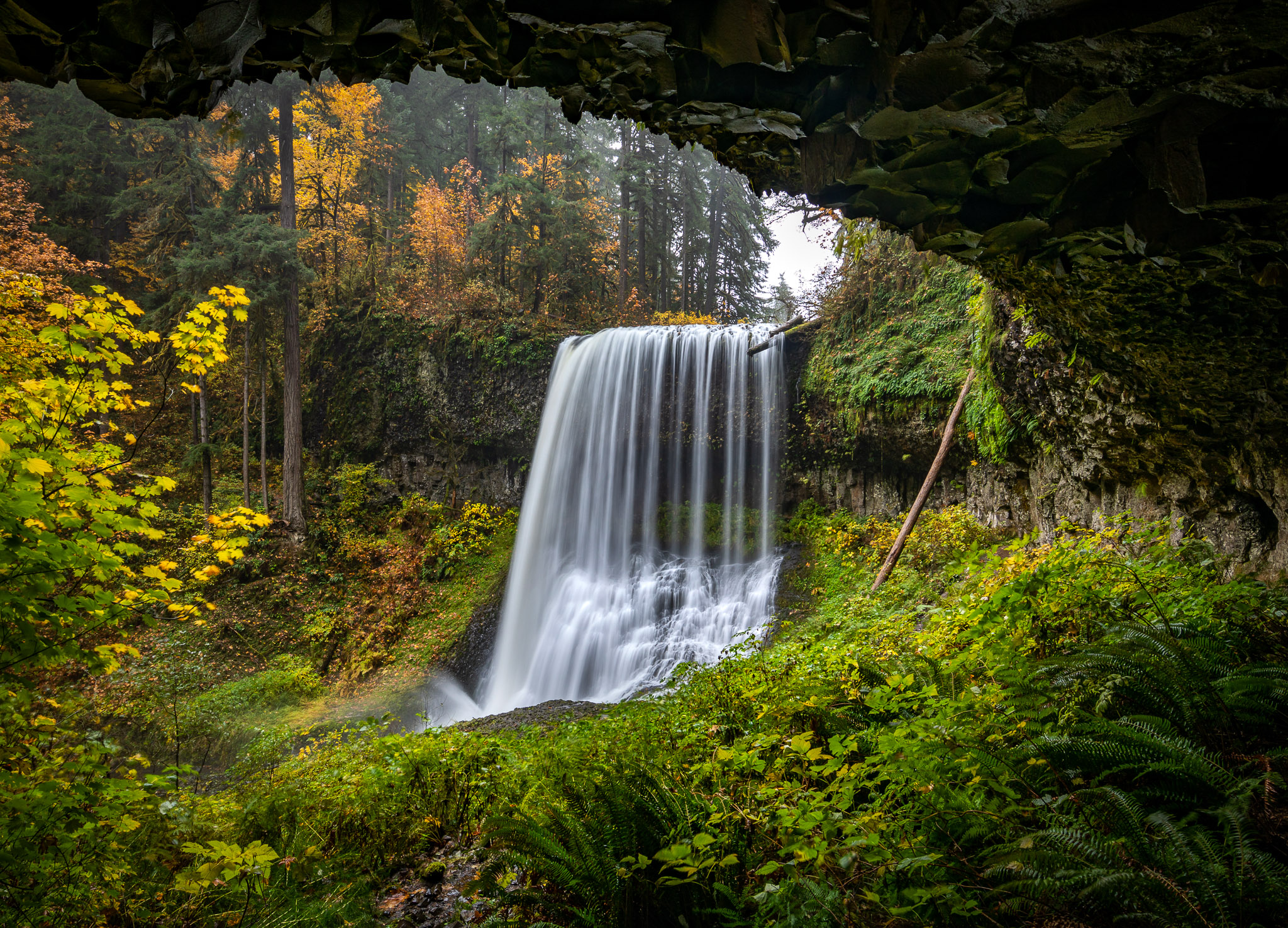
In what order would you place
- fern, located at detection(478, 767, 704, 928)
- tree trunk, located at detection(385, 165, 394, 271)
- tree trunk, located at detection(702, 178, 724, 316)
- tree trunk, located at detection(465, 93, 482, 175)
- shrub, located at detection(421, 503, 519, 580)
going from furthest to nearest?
tree trunk, located at detection(465, 93, 482, 175) → tree trunk, located at detection(702, 178, 724, 316) → tree trunk, located at detection(385, 165, 394, 271) → shrub, located at detection(421, 503, 519, 580) → fern, located at detection(478, 767, 704, 928)

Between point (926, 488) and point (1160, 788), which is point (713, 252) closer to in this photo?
point (926, 488)

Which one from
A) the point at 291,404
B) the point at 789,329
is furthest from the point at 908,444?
the point at 291,404

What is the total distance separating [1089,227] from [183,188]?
18.4 m

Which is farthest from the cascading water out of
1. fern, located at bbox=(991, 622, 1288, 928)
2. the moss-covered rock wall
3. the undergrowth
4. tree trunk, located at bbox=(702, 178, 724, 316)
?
tree trunk, located at bbox=(702, 178, 724, 316)

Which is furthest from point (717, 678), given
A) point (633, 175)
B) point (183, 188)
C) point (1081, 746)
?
point (633, 175)

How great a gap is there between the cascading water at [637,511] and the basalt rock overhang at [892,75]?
8.49m

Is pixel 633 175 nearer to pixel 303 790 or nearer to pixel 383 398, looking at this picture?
pixel 383 398

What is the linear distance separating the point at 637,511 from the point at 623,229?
11859mm

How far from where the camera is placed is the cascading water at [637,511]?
10.5 m

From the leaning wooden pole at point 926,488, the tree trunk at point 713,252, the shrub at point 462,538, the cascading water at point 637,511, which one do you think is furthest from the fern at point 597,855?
the tree trunk at point 713,252

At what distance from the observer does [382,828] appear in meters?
3.09

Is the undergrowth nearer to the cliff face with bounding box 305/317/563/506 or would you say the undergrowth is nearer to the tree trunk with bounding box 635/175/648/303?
the cliff face with bounding box 305/317/563/506

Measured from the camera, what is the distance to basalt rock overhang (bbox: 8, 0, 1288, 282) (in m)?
1.35

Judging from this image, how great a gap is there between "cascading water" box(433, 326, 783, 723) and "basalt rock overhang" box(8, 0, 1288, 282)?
27.8 ft
